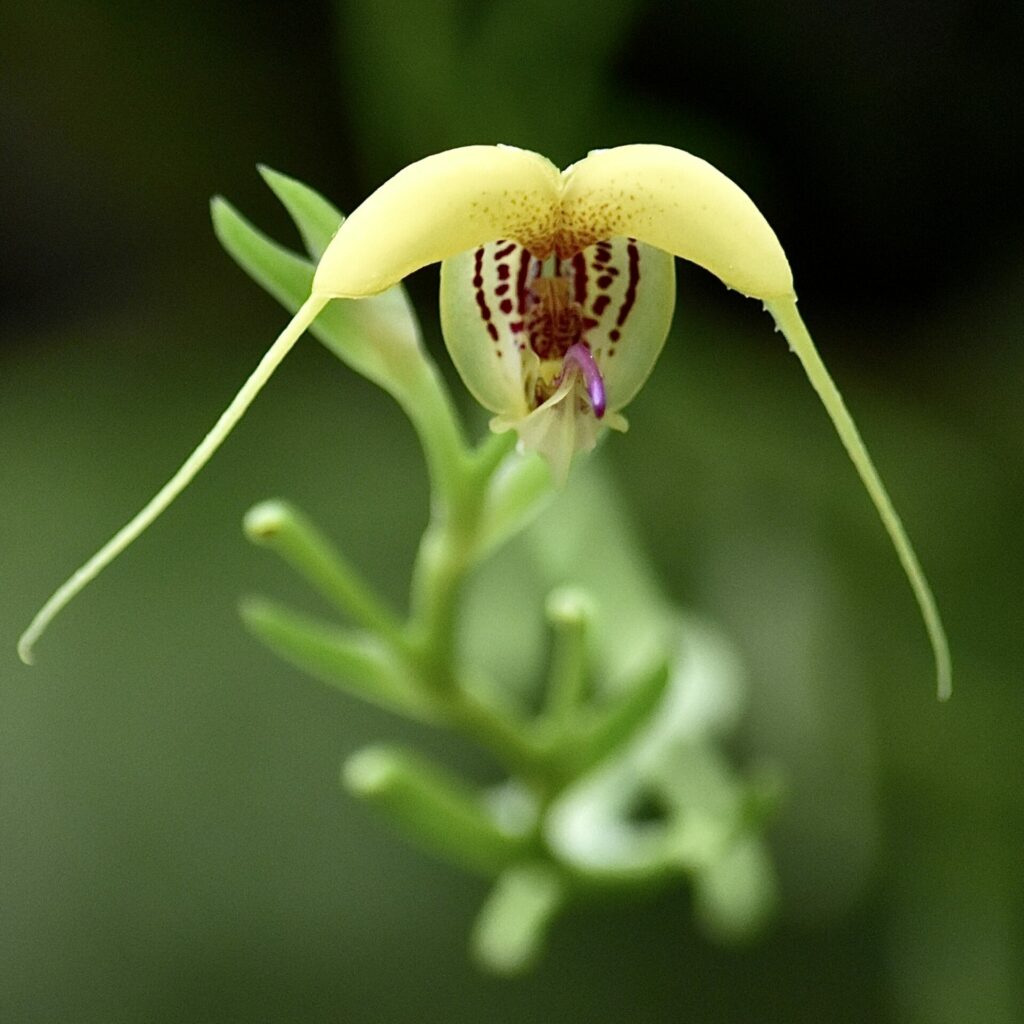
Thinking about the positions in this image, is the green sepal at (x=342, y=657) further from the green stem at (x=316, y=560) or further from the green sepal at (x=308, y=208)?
the green sepal at (x=308, y=208)

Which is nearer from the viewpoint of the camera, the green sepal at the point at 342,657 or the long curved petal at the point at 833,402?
the long curved petal at the point at 833,402

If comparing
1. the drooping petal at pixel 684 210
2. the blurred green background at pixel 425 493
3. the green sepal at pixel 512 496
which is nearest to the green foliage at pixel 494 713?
the green sepal at pixel 512 496

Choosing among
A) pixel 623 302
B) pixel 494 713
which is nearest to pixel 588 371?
pixel 623 302

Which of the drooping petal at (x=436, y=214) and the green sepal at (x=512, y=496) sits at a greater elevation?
the drooping petal at (x=436, y=214)

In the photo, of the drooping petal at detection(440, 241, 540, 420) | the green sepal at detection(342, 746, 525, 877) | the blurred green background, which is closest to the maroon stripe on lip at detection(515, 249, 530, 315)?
the drooping petal at detection(440, 241, 540, 420)

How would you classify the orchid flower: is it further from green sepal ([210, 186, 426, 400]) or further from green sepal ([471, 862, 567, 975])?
green sepal ([471, 862, 567, 975])

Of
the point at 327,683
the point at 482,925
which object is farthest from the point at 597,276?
the point at 327,683

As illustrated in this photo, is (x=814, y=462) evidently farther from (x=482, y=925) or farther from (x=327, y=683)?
(x=482, y=925)
